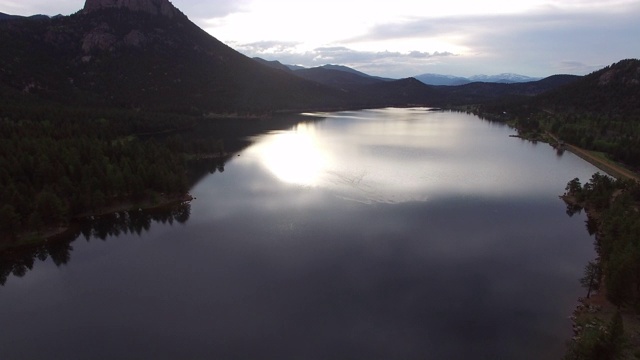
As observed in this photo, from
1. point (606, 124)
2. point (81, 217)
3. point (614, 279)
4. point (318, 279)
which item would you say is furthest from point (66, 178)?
point (606, 124)

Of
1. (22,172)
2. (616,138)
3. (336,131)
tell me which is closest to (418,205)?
(22,172)

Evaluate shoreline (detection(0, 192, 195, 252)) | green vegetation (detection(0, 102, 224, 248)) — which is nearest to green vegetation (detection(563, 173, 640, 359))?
shoreline (detection(0, 192, 195, 252))

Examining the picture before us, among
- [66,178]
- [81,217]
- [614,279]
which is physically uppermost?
[66,178]

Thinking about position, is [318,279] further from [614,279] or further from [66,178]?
[66,178]

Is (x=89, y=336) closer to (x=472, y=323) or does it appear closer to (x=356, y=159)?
(x=472, y=323)

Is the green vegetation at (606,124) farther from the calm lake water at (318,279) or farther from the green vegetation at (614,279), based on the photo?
the green vegetation at (614,279)

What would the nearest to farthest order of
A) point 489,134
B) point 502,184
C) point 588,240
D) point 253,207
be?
point 588,240
point 253,207
point 502,184
point 489,134

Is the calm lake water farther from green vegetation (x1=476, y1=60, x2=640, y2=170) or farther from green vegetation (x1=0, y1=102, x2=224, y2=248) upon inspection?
green vegetation (x1=476, y1=60, x2=640, y2=170)

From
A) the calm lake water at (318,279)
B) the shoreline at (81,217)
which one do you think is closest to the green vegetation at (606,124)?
the calm lake water at (318,279)
